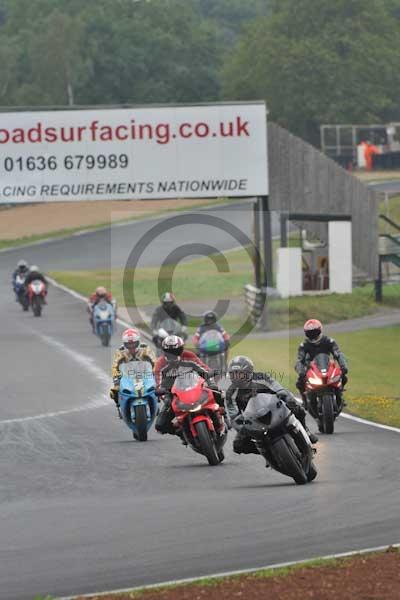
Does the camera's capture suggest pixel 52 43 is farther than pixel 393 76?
Yes

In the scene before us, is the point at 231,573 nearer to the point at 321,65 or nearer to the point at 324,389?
the point at 324,389

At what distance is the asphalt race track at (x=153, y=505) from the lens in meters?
10.8

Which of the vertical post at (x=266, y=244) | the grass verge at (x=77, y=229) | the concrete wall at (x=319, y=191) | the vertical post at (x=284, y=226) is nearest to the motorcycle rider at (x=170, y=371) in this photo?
the vertical post at (x=266, y=244)

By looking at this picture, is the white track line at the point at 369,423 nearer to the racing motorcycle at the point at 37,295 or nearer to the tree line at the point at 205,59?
the racing motorcycle at the point at 37,295

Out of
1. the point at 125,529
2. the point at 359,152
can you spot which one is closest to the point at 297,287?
the point at 125,529

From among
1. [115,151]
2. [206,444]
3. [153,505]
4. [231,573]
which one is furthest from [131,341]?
[115,151]

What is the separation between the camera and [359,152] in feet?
278

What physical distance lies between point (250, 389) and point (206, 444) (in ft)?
5.55

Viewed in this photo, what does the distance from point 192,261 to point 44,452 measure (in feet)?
162

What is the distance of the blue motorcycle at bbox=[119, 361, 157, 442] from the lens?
18578mm

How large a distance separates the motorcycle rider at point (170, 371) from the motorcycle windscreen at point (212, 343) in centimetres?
838

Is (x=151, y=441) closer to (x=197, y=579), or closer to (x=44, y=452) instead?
(x=44, y=452)

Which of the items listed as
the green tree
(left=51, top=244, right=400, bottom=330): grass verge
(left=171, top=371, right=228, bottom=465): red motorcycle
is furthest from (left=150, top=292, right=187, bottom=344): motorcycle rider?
the green tree

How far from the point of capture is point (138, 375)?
18.7 metres
